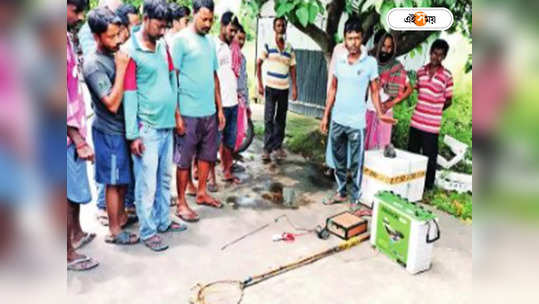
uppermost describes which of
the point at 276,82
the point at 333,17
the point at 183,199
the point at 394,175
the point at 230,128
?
the point at 333,17

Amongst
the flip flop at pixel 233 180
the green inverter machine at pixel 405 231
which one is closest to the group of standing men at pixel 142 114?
the flip flop at pixel 233 180

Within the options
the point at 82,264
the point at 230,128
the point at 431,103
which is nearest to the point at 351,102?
the point at 431,103

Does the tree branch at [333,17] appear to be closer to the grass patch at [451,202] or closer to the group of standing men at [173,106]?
the group of standing men at [173,106]

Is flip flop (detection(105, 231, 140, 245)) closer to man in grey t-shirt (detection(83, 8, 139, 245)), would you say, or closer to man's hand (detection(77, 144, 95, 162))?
man in grey t-shirt (detection(83, 8, 139, 245))

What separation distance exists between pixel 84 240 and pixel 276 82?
9.89 feet

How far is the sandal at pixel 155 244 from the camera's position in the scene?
332 cm

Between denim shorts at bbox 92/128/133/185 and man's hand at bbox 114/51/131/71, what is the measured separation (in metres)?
0.49

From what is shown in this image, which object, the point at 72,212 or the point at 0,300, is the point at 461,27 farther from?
the point at 0,300

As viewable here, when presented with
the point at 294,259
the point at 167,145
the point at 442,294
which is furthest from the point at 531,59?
the point at 167,145

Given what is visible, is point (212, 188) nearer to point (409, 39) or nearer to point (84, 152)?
point (84, 152)

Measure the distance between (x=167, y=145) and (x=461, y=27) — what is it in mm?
3255

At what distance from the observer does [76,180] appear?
9.42 feet

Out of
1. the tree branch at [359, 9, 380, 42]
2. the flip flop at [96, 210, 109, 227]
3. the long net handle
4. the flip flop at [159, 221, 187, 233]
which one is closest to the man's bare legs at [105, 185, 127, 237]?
the flip flop at [96, 210, 109, 227]

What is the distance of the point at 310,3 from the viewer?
3.38 m
